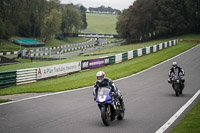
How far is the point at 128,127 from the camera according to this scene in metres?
11.4

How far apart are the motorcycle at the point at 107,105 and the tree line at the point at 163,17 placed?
79.1 metres

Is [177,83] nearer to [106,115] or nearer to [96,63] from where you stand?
[106,115]

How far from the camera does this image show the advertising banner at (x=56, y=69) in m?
29.6

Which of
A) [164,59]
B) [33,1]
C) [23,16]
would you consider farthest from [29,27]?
[164,59]

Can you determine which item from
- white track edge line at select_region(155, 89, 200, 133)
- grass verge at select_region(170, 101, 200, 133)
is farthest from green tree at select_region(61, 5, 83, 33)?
grass verge at select_region(170, 101, 200, 133)

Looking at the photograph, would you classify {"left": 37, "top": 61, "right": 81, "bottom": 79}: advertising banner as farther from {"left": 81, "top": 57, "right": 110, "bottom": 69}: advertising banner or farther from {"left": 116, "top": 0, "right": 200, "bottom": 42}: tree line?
{"left": 116, "top": 0, "right": 200, "bottom": 42}: tree line

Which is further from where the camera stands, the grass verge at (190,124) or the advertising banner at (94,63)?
the advertising banner at (94,63)

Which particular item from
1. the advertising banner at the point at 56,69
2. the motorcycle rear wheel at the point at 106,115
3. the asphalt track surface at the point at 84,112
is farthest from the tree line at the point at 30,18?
the motorcycle rear wheel at the point at 106,115

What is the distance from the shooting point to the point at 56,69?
31.6 metres

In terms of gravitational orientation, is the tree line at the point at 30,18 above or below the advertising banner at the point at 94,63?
above

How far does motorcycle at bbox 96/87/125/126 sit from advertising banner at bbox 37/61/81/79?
18.0 m

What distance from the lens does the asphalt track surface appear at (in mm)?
11203

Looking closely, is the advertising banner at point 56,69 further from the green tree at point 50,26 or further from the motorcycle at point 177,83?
the green tree at point 50,26

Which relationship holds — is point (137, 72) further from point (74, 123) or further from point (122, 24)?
point (122, 24)
